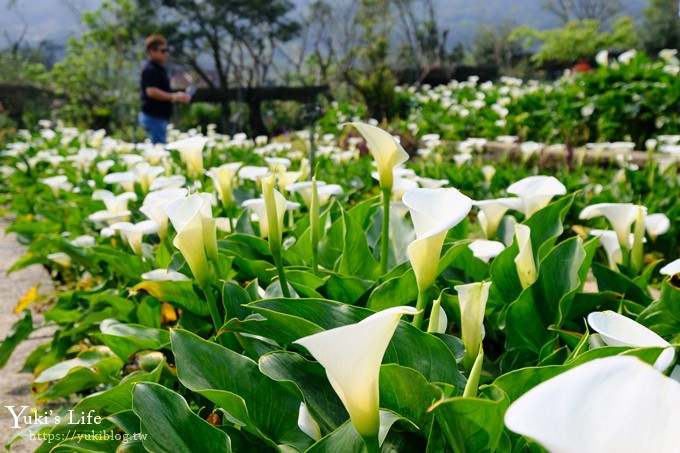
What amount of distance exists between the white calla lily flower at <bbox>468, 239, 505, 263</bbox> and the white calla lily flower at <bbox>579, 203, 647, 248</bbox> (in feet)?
0.68

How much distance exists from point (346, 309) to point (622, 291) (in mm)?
725

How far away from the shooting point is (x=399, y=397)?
0.81 metres

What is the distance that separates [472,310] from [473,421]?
0.22m

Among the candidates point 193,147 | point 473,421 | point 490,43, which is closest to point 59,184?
point 193,147

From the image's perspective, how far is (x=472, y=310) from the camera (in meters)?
0.89

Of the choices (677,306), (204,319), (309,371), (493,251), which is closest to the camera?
(309,371)

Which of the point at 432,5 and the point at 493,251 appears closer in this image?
the point at 493,251

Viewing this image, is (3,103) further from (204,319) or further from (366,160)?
(204,319)

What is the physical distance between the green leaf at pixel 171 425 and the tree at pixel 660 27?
4034 cm

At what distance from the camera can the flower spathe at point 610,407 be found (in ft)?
1.21

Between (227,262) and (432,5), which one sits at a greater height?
(432,5)

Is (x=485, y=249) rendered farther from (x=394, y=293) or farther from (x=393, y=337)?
(x=393, y=337)

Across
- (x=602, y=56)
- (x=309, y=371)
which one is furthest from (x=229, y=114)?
(x=309, y=371)

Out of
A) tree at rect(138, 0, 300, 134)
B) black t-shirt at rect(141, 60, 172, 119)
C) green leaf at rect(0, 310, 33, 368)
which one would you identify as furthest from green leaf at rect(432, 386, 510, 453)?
tree at rect(138, 0, 300, 134)
